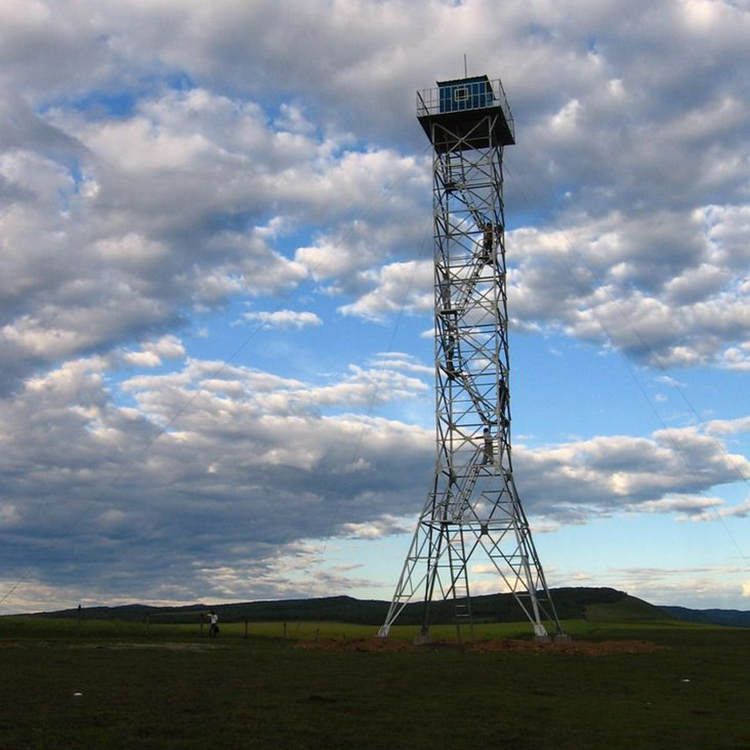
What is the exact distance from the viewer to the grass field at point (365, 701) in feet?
41.4

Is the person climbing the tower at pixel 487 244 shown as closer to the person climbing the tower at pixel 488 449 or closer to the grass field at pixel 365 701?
the person climbing the tower at pixel 488 449

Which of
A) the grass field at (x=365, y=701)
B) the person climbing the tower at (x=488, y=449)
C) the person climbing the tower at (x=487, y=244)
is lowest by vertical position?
the grass field at (x=365, y=701)

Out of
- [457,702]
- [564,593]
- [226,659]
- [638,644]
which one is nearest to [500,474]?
[638,644]

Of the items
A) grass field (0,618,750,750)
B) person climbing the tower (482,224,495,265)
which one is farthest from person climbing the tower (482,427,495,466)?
grass field (0,618,750,750)

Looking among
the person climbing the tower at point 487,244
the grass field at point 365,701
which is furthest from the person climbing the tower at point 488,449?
the grass field at point 365,701

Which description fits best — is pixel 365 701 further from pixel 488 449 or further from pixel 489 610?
pixel 489 610

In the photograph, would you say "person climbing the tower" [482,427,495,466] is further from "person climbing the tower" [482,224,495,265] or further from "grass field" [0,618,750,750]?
"grass field" [0,618,750,750]

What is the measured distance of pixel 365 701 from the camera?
54.9 feet

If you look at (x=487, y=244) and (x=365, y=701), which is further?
(x=487, y=244)

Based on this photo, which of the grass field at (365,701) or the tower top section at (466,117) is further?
the tower top section at (466,117)

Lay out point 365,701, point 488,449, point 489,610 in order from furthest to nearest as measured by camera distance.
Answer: point 489,610, point 488,449, point 365,701

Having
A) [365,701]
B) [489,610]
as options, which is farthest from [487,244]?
[489,610]

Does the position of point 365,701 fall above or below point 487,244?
below

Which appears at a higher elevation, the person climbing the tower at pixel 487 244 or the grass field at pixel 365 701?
the person climbing the tower at pixel 487 244
